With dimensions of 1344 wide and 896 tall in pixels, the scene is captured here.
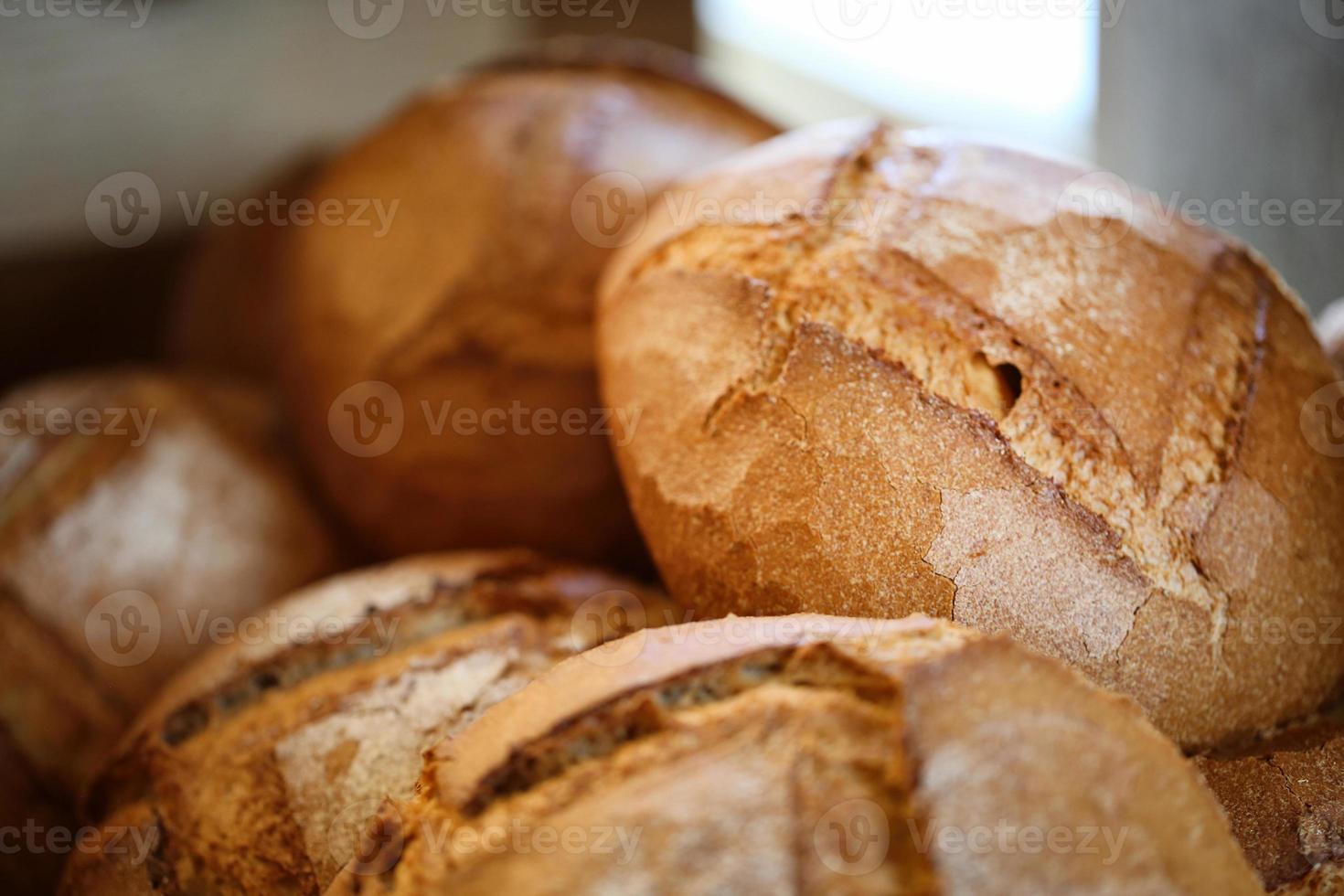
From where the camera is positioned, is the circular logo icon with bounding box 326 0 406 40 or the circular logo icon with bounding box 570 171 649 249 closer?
the circular logo icon with bounding box 570 171 649 249

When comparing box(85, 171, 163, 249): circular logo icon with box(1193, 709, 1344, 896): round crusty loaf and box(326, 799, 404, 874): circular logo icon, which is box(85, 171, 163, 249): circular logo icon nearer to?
box(326, 799, 404, 874): circular logo icon

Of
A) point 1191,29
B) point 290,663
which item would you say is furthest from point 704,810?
point 1191,29

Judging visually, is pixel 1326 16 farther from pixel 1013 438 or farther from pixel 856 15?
pixel 1013 438

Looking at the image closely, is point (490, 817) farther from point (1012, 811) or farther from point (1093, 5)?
point (1093, 5)

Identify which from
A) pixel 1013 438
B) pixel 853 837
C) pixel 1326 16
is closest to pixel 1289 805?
pixel 1013 438

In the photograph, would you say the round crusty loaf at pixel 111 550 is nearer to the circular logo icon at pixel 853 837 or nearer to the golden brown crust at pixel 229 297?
the golden brown crust at pixel 229 297

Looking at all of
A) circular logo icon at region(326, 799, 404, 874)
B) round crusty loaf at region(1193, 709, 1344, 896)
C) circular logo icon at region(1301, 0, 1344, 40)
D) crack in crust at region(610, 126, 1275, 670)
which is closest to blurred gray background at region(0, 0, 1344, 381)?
circular logo icon at region(1301, 0, 1344, 40)

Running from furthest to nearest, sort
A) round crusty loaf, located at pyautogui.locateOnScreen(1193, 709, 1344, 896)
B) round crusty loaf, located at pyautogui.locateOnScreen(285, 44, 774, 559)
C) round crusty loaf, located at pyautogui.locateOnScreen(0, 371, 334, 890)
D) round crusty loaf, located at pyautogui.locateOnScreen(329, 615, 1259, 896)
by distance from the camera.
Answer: round crusty loaf, located at pyautogui.locateOnScreen(285, 44, 774, 559) < round crusty loaf, located at pyautogui.locateOnScreen(0, 371, 334, 890) < round crusty loaf, located at pyautogui.locateOnScreen(1193, 709, 1344, 896) < round crusty loaf, located at pyautogui.locateOnScreen(329, 615, 1259, 896)

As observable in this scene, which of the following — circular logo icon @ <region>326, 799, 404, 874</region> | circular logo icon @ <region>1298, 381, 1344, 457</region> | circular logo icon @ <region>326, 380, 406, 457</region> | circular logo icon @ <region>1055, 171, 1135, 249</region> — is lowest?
circular logo icon @ <region>326, 799, 404, 874</region>
